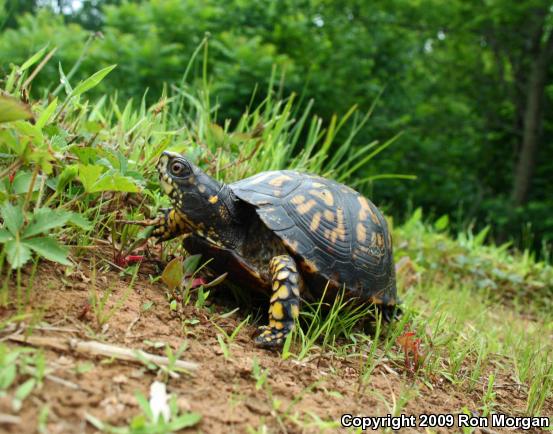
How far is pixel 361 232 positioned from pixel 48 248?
4.51 feet

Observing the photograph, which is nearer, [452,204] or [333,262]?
[333,262]

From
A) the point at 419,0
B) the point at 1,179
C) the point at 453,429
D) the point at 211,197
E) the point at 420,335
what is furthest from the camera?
the point at 419,0

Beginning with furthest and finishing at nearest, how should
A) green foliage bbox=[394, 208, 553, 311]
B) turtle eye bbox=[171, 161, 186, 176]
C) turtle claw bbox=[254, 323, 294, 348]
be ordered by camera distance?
1. green foliage bbox=[394, 208, 553, 311]
2. turtle eye bbox=[171, 161, 186, 176]
3. turtle claw bbox=[254, 323, 294, 348]

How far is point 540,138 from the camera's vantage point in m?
14.0

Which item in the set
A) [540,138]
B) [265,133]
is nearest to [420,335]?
[265,133]

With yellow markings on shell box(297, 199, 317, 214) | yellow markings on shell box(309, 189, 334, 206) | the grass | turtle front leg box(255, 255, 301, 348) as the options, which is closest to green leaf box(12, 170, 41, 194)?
the grass

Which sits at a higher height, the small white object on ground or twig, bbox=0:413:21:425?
twig, bbox=0:413:21:425

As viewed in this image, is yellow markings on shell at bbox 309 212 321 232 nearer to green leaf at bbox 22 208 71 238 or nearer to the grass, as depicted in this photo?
the grass

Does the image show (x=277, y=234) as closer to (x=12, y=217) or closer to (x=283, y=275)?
(x=283, y=275)

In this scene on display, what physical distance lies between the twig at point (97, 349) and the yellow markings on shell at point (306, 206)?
0.91 meters

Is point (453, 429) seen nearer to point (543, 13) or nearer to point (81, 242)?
point (81, 242)

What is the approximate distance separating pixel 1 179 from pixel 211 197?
2.60ft

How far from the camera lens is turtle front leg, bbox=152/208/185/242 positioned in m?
2.19

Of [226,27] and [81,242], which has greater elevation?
[226,27]
